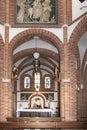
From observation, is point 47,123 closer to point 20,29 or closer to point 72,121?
point 72,121

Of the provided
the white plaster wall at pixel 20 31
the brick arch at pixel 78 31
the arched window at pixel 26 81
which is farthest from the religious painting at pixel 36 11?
the arched window at pixel 26 81

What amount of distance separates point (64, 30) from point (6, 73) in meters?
4.30

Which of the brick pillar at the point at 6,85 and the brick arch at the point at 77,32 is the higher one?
the brick arch at the point at 77,32

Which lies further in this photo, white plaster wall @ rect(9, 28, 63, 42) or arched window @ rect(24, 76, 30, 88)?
arched window @ rect(24, 76, 30, 88)

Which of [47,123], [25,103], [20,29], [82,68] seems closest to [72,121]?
[47,123]

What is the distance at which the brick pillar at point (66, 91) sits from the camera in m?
22.0

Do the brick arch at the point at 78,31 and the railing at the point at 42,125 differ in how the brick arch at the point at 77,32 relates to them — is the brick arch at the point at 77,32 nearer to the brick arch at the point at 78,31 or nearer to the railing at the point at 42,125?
the brick arch at the point at 78,31

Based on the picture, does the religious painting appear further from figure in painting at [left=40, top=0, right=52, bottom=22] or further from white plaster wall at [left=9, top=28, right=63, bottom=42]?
white plaster wall at [left=9, top=28, right=63, bottom=42]

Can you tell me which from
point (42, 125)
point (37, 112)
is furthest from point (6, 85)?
point (37, 112)

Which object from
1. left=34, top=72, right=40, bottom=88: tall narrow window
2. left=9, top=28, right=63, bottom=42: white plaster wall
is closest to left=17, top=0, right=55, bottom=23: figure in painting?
left=9, top=28, right=63, bottom=42: white plaster wall

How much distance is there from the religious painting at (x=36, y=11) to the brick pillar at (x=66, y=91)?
1.31 metres

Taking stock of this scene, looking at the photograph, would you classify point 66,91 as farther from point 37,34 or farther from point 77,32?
point 37,34

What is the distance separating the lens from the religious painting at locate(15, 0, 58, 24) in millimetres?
23031

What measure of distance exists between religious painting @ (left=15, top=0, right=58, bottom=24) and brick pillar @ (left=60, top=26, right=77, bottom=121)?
131 centimetres
